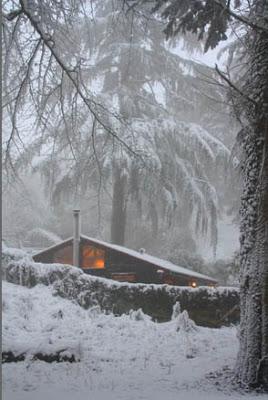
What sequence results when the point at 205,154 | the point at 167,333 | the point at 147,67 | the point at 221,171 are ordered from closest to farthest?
the point at 167,333, the point at 147,67, the point at 205,154, the point at 221,171

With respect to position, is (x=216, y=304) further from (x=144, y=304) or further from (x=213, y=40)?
(x=213, y=40)

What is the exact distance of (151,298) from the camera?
1778cm

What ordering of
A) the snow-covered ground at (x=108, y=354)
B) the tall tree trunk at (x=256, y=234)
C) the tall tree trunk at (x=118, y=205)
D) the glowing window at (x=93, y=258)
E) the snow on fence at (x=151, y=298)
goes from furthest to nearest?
the glowing window at (x=93, y=258)
the tall tree trunk at (x=118, y=205)
the snow on fence at (x=151, y=298)
the tall tree trunk at (x=256, y=234)
the snow-covered ground at (x=108, y=354)

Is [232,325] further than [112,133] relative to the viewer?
Yes

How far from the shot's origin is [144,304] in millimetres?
17797

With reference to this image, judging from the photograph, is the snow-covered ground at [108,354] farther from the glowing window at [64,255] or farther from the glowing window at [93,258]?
the glowing window at [64,255]

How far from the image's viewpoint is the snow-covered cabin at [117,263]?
23.0 m

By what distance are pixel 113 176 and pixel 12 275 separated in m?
5.96

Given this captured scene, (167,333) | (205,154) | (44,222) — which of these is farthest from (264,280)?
(44,222)

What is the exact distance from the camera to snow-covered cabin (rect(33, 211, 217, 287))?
75.5 ft

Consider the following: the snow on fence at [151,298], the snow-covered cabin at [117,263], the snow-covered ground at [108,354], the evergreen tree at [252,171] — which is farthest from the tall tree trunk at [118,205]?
the evergreen tree at [252,171]

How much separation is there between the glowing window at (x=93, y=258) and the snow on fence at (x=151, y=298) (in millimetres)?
5499

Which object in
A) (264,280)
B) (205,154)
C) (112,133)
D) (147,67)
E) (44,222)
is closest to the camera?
(264,280)

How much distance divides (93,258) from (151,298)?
670 cm
